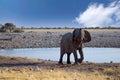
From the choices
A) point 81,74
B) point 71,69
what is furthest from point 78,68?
point 81,74

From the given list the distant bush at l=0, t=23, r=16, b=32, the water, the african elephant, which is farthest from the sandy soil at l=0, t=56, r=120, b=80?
the distant bush at l=0, t=23, r=16, b=32

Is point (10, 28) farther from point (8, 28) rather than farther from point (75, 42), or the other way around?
Answer: point (75, 42)

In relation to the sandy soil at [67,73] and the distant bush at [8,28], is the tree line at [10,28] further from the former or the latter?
the sandy soil at [67,73]

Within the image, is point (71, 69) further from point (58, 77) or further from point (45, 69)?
point (58, 77)

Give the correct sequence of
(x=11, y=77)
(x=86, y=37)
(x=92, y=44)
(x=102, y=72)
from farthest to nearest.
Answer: (x=92, y=44)
(x=86, y=37)
(x=102, y=72)
(x=11, y=77)

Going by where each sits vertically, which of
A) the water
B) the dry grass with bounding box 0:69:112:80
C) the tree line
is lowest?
the dry grass with bounding box 0:69:112:80

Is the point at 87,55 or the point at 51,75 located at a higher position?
the point at 87,55

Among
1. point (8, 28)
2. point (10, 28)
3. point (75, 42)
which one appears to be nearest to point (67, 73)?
point (75, 42)

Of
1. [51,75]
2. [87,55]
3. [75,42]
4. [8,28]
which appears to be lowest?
[51,75]

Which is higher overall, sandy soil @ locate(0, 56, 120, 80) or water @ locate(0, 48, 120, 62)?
water @ locate(0, 48, 120, 62)

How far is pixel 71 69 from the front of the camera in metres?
24.3

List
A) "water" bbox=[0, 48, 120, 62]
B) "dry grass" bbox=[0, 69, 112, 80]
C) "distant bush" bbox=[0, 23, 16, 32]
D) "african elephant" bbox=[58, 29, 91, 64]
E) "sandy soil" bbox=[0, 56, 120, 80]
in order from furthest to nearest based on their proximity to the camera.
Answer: "distant bush" bbox=[0, 23, 16, 32] < "water" bbox=[0, 48, 120, 62] < "african elephant" bbox=[58, 29, 91, 64] < "sandy soil" bbox=[0, 56, 120, 80] < "dry grass" bbox=[0, 69, 112, 80]

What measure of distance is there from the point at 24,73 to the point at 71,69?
338cm

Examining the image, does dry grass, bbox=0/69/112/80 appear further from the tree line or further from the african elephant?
the tree line
